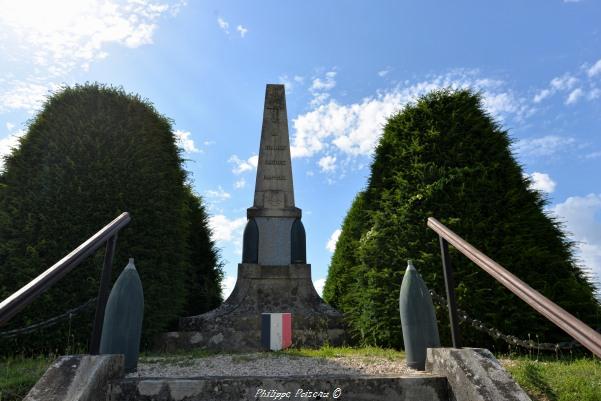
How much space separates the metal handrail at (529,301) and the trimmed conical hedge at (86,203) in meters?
4.08

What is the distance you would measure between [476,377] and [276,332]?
3.30m

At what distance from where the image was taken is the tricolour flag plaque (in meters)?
5.57

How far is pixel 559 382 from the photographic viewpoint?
323cm

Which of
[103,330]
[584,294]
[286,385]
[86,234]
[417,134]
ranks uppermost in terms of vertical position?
[417,134]

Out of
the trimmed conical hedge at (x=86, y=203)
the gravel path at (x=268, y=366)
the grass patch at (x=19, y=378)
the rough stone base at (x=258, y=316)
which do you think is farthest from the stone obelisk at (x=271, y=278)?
the grass patch at (x=19, y=378)

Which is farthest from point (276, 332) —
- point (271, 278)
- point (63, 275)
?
point (63, 275)

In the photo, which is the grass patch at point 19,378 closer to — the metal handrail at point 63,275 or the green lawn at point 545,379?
the green lawn at point 545,379

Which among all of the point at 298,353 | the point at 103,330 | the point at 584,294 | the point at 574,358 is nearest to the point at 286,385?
the point at 103,330

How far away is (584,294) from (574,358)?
0.79 metres

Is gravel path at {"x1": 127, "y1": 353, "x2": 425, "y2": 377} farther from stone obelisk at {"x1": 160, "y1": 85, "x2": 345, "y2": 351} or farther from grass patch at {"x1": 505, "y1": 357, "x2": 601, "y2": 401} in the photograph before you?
stone obelisk at {"x1": 160, "y1": 85, "x2": 345, "y2": 351}

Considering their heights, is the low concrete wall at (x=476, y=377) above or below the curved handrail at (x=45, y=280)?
below

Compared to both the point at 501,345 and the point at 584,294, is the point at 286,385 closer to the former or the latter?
the point at 501,345

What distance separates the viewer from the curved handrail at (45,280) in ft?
7.11

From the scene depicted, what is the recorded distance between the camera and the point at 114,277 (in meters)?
5.70
